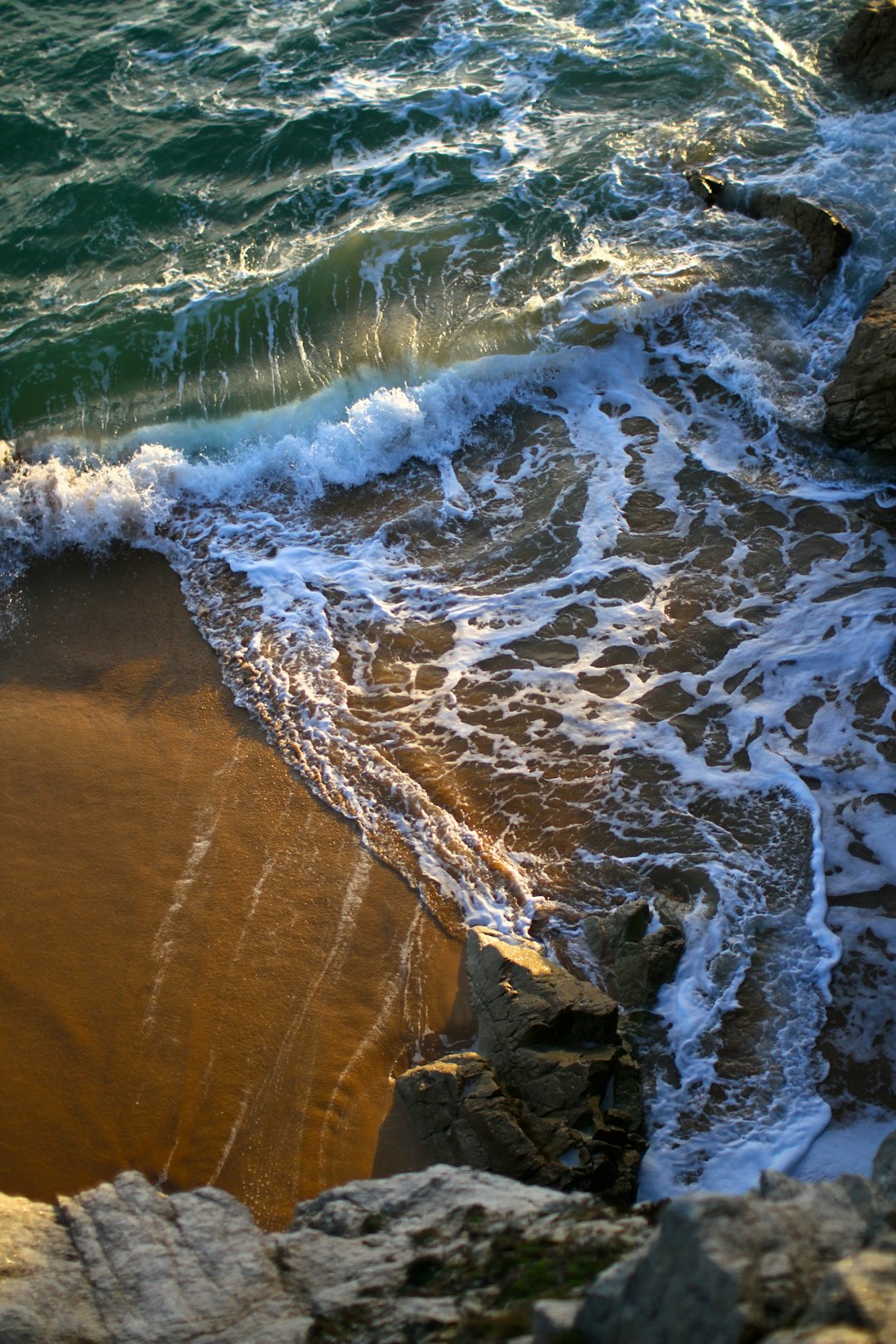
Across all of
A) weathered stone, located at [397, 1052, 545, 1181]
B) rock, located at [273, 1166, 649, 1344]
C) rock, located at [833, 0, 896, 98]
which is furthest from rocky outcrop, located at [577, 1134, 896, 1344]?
rock, located at [833, 0, 896, 98]

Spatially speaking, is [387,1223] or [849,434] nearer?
[387,1223]

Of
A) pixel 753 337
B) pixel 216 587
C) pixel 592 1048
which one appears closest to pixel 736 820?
pixel 592 1048

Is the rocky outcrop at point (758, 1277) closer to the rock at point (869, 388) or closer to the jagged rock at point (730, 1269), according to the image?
the jagged rock at point (730, 1269)

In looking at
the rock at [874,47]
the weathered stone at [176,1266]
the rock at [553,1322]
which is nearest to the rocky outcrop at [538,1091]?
the weathered stone at [176,1266]

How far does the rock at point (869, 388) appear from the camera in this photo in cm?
883

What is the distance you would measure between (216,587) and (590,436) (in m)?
3.98

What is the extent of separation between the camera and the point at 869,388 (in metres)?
8.91

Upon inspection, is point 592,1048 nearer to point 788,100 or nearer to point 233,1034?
point 233,1034

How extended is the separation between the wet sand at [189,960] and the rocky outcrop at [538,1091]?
374mm

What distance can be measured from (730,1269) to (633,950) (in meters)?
3.19

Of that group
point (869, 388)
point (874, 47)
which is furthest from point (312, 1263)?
point (874, 47)

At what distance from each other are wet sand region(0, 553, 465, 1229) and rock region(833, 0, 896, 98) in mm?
11769

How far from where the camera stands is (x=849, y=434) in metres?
9.18

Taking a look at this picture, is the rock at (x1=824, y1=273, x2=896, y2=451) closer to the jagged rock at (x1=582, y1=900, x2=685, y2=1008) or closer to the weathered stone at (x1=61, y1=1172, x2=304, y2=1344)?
the jagged rock at (x1=582, y1=900, x2=685, y2=1008)
